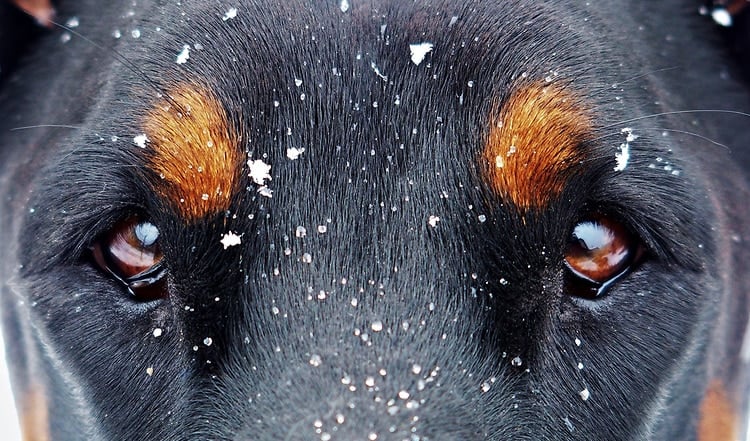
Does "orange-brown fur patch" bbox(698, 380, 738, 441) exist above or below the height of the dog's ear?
below

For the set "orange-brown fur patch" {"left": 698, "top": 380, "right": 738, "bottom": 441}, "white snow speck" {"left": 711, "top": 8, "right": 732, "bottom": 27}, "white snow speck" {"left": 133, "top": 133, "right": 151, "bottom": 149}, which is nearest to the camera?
"white snow speck" {"left": 133, "top": 133, "right": 151, "bottom": 149}

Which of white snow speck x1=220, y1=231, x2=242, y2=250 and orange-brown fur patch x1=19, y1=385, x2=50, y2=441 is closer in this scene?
white snow speck x1=220, y1=231, x2=242, y2=250

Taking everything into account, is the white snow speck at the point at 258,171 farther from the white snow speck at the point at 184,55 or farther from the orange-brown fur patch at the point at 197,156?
the white snow speck at the point at 184,55

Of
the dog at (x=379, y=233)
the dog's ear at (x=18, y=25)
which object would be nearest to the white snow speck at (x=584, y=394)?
the dog at (x=379, y=233)

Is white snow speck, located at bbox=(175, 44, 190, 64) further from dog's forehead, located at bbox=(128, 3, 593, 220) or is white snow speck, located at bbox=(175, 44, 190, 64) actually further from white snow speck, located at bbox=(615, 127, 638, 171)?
white snow speck, located at bbox=(615, 127, 638, 171)

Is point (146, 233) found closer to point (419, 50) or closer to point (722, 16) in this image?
point (419, 50)

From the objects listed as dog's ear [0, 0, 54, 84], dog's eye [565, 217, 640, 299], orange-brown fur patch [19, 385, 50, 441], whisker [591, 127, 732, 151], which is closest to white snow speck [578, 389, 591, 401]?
dog's eye [565, 217, 640, 299]

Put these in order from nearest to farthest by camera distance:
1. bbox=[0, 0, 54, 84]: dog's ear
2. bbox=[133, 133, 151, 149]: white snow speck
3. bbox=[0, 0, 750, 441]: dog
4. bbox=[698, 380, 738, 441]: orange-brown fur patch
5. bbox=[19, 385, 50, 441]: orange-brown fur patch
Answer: bbox=[0, 0, 750, 441]: dog, bbox=[133, 133, 151, 149]: white snow speck, bbox=[698, 380, 738, 441]: orange-brown fur patch, bbox=[19, 385, 50, 441]: orange-brown fur patch, bbox=[0, 0, 54, 84]: dog's ear

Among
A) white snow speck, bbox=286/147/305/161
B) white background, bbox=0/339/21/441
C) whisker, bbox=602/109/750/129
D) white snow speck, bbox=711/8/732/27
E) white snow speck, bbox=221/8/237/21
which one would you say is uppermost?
white snow speck, bbox=711/8/732/27
